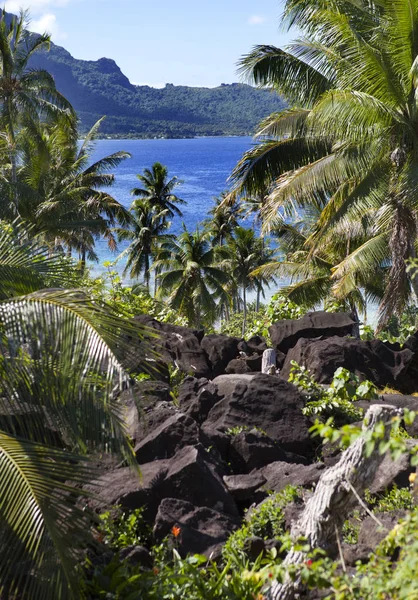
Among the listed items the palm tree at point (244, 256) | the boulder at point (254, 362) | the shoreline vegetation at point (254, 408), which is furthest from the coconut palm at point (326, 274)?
the palm tree at point (244, 256)

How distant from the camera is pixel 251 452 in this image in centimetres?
770

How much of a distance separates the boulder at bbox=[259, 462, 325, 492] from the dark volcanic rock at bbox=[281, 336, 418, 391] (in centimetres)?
304

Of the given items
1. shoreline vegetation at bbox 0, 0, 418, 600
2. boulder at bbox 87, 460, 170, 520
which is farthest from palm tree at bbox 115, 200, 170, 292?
boulder at bbox 87, 460, 170, 520

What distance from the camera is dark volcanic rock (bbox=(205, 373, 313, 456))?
8.29 m

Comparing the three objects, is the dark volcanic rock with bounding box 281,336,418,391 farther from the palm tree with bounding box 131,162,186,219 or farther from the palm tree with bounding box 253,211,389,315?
the palm tree with bounding box 131,162,186,219

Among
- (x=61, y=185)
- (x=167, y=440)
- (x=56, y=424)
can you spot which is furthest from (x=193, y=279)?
(x=56, y=424)

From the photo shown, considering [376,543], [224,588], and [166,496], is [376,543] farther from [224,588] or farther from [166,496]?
[166,496]

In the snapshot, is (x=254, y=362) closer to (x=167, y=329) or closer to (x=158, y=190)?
(x=167, y=329)

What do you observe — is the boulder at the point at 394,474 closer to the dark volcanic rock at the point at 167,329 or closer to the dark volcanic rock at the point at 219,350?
the dark volcanic rock at the point at 219,350

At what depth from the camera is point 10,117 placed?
30.2m

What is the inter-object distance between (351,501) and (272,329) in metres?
7.50

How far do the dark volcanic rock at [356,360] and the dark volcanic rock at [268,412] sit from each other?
5.40 feet

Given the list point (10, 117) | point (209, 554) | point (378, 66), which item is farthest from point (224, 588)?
point (10, 117)

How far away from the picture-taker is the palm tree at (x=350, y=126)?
13.0 meters
